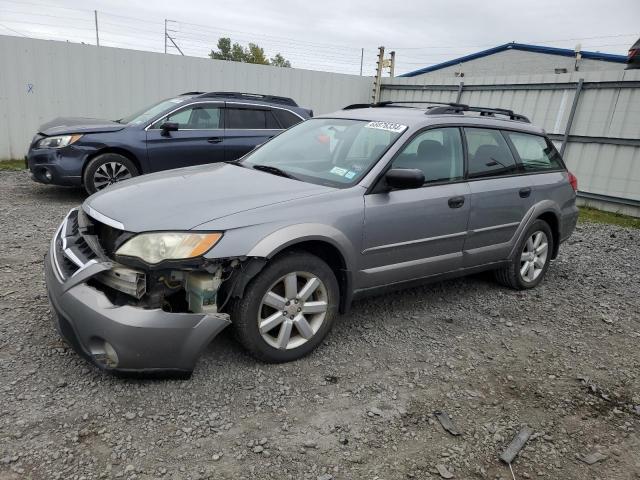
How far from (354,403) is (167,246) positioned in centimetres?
139

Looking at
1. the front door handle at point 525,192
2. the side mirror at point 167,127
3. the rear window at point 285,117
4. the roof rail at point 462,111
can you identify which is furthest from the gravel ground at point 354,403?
the rear window at point 285,117

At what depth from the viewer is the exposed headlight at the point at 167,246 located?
272 cm

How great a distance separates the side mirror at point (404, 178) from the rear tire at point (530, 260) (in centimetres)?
179

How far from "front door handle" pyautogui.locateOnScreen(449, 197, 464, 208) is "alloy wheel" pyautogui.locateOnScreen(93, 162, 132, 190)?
5103 millimetres

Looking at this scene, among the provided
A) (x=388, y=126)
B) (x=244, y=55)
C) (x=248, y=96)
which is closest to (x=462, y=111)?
(x=388, y=126)

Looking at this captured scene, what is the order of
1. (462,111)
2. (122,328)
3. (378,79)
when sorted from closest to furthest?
(122,328), (462,111), (378,79)

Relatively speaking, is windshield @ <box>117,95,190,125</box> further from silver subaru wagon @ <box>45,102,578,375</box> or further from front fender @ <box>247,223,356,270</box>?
front fender @ <box>247,223,356,270</box>

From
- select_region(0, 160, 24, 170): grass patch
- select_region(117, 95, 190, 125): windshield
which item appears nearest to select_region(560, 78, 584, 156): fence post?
select_region(117, 95, 190, 125): windshield

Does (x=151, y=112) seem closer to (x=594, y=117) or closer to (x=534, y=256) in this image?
(x=534, y=256)

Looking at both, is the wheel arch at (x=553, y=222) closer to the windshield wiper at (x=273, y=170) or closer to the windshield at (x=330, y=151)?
the windshield at (x=330, y=151)

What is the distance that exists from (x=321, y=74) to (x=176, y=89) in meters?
3.99

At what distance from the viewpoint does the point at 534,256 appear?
16.3ft

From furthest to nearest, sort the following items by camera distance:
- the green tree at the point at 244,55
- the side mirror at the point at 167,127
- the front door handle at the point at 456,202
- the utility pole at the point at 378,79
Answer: the green tree at the point at 244,55 < the utility pole at the point at 378,79 < the side mirror at the point at 167,127 < the front door handle at the point at 456,202

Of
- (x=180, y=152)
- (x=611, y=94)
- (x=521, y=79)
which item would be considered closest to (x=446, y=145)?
(x=180, y=152)
